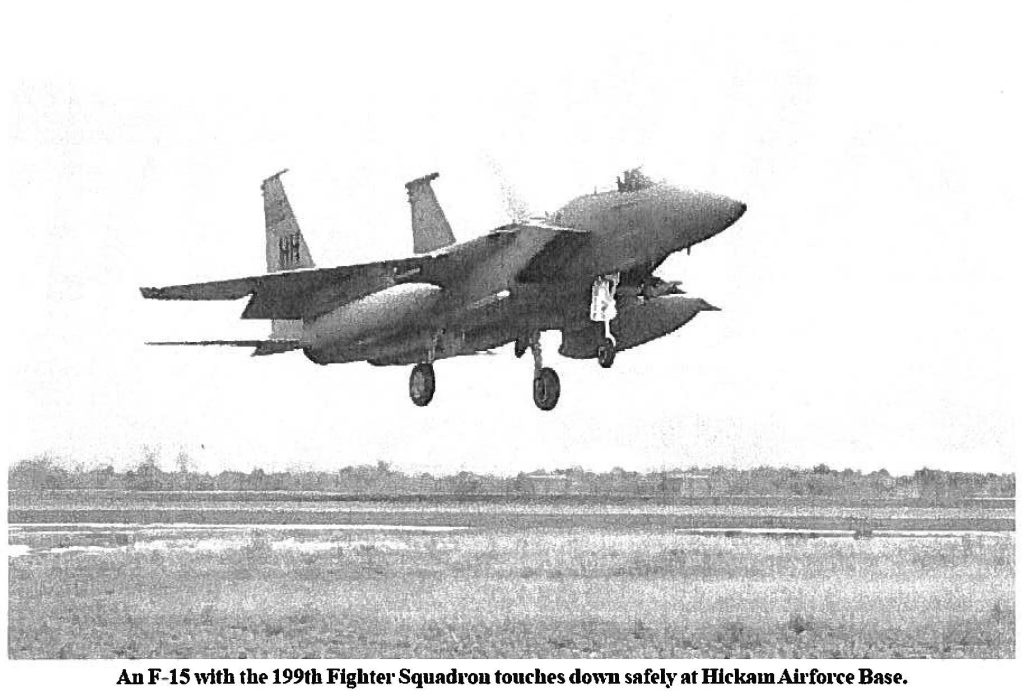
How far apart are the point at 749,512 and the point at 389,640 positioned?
42.7 ft

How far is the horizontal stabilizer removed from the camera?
90.5 ft

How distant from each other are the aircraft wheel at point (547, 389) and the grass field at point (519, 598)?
4172 millimetres

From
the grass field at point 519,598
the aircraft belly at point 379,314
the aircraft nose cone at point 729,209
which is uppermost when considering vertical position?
the aircraft nose cone at point 729,209

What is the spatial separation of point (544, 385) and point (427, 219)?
15.7ft

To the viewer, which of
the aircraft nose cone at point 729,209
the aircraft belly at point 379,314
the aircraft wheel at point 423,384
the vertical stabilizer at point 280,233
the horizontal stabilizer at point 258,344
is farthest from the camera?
the vertical stabilizer at point 280,233

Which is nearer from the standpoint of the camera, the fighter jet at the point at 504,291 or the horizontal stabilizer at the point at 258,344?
the fighter jet at the point at 504,291

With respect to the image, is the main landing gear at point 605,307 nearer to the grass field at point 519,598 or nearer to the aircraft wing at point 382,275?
the aircraft wing at point 382,275

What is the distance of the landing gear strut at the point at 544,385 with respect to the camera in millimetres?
26375

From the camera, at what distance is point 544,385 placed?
26.4m

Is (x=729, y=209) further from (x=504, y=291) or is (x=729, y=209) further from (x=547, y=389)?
(x=547, y=389)

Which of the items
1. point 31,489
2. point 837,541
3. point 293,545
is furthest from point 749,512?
point 31,489

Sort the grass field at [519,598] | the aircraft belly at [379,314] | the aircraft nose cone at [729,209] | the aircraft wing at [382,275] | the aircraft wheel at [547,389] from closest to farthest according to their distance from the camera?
1. the grass field at [519,598]
2. the aircraft nose cone at [729,209]
3. the aircraft wing at [382,275]
4. the aircraft belly at [379,314]
5. the aircraft wheel at [547,389]

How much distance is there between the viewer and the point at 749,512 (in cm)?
2806

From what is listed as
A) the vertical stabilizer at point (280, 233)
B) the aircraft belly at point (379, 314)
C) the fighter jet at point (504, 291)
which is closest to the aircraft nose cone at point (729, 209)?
the fighter jet at point (504, 291)
